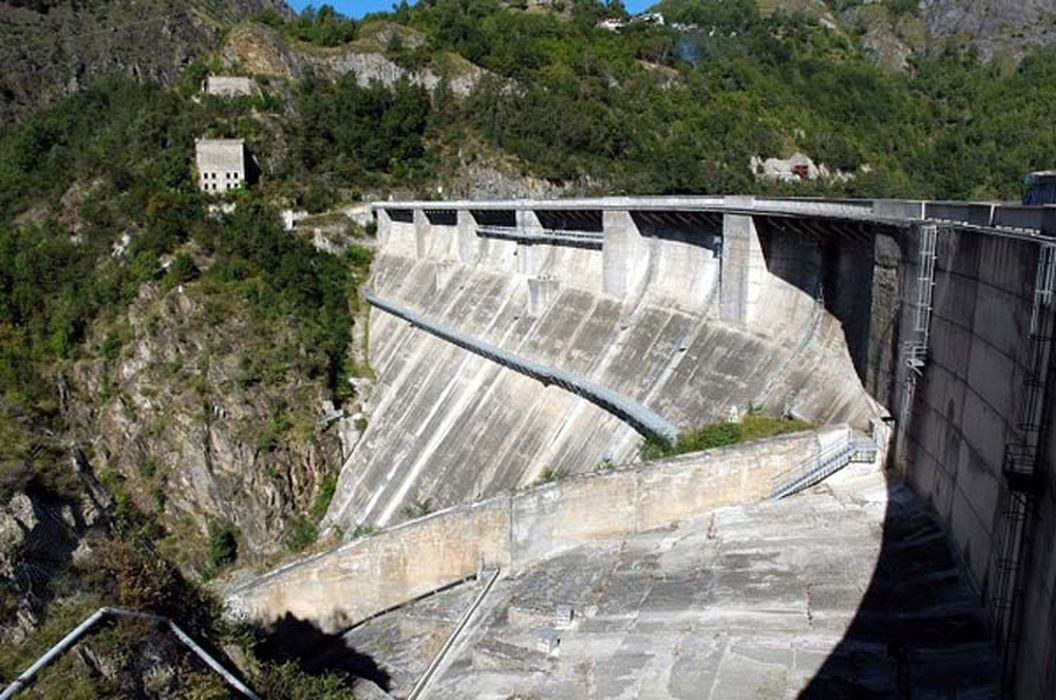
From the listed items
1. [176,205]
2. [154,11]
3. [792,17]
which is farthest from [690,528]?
[792,17]

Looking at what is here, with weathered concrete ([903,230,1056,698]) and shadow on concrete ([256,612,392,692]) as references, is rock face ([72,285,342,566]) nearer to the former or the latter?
shadow on concrete ([256,612,392,692])

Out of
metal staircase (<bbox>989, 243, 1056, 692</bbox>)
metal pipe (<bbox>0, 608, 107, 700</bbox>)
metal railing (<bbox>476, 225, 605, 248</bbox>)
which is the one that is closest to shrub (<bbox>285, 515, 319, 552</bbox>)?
metal railing (<bbox>476, 225, 605, 248</bbox>)

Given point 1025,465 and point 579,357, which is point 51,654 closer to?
point 1025,465

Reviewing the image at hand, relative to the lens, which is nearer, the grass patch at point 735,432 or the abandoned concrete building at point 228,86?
the grass patch at point 735,432

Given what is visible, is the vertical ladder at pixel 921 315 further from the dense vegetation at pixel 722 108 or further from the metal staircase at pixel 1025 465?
the dense vegetation at pixel 722 108

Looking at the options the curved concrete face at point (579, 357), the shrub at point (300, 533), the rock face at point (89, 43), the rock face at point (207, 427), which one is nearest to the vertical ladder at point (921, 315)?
the curved concrete face at point (579, 357)

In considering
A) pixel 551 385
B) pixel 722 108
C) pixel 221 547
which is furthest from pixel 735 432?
pixel 722 108
